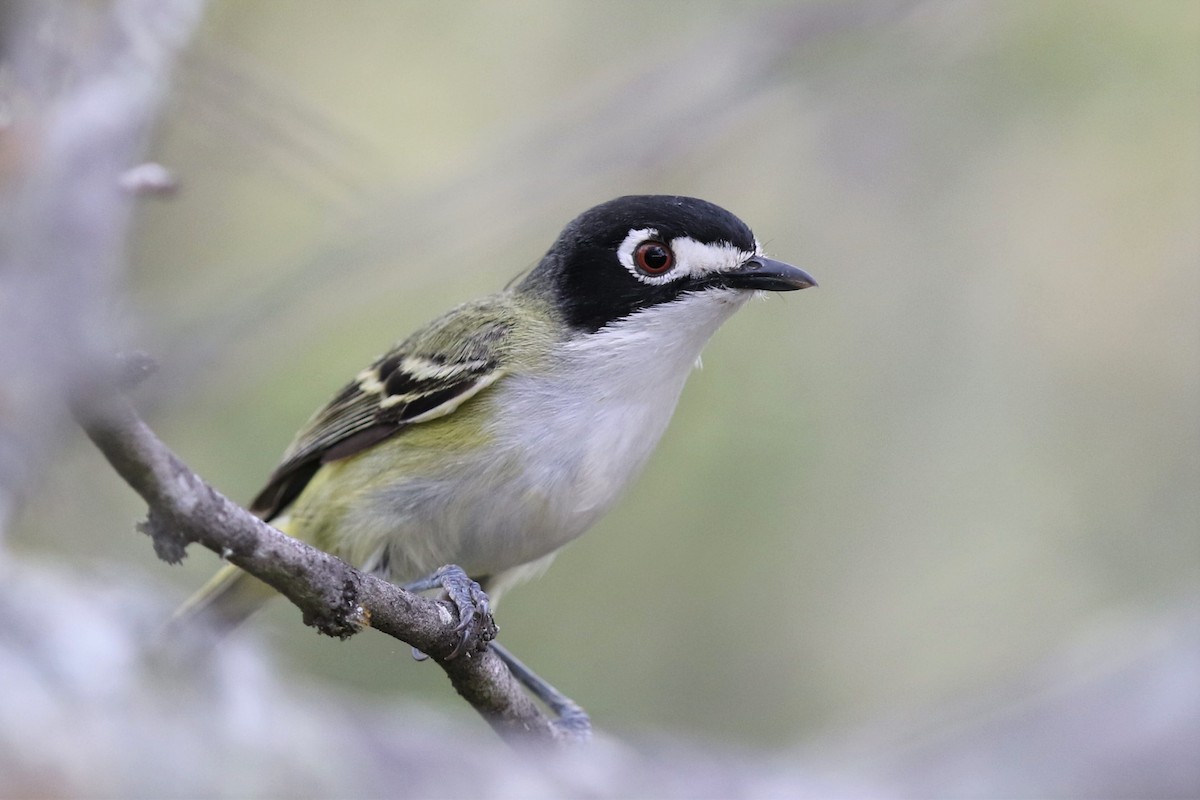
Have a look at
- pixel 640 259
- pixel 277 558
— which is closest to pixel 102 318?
pixel 277 558

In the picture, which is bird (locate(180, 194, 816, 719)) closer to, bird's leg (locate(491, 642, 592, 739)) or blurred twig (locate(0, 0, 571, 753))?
bird's leg (locate(491, 642, 592, 739))

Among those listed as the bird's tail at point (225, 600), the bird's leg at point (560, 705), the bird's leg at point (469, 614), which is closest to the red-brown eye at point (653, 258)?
the bird's leg at point (469, 614)

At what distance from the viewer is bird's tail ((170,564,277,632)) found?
5336mm

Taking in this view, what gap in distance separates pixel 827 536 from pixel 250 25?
19.7 feet

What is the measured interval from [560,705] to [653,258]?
1.83 m

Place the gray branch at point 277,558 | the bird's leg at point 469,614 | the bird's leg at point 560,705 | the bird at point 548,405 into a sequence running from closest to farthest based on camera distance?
the gray branch at point 277,558, the bird's leg at point 469,614, the bird at point 548,405, the bird's leg at point 560,705

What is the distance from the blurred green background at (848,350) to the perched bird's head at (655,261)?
136 inches

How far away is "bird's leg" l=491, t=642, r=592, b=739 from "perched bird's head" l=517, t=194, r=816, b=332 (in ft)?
4.50

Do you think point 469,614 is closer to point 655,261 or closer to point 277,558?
point 277,558

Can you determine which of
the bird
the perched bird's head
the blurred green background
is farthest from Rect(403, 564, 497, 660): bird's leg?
the blurred green background

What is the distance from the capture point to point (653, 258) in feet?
15.6

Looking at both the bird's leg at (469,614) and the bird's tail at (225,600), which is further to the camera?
the bird's tail at (225,600)

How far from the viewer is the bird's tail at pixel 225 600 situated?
5.34m

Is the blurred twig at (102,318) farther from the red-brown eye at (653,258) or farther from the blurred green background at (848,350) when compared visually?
the blurred green background at (848,350)
